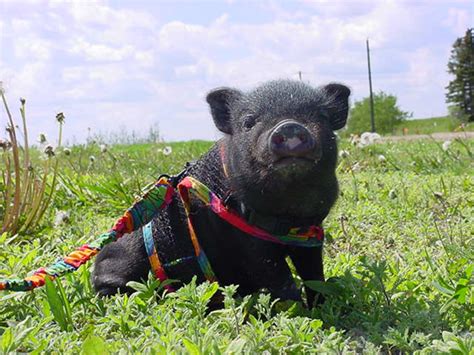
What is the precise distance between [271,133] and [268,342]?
821 mm

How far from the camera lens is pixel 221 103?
321 centimetres

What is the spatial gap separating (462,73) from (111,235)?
2275 inches

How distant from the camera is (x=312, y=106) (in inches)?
111

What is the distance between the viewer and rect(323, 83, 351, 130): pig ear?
309 cm

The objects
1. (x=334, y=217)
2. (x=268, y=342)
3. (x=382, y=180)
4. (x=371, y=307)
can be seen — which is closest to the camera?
(x=268, y=342)

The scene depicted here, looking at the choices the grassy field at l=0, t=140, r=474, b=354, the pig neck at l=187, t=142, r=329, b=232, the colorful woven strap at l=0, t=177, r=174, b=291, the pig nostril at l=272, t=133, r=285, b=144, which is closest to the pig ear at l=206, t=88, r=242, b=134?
the pig neck at l=187, t=142, r=329, b=232

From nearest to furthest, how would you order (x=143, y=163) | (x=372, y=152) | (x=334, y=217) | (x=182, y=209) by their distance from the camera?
1. (x=182, y=209)
2. (x=334, y=217)
3. (x=143, y=163)
4. (x=372, y=152)

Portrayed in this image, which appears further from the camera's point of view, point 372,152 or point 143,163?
point 372,152

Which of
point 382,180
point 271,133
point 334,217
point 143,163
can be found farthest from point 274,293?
point 143,163

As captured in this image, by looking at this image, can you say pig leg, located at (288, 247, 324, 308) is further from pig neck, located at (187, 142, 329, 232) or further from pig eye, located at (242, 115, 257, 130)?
pig eye, located at (242, 115, 257, 130)

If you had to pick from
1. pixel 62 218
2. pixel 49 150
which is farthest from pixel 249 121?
pixel 62 218

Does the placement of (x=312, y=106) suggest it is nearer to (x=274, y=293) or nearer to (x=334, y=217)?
(x=274, y=293)

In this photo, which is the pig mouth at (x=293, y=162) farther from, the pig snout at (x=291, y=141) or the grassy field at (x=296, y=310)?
the grassy field at (x=296, y=310)

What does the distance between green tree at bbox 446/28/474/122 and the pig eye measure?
180 feet
